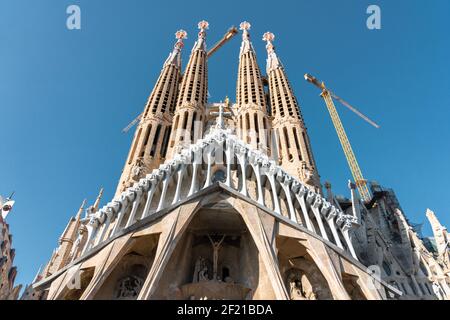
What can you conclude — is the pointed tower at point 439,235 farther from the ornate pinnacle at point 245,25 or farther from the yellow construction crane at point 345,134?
the ornate pinnacle at point 245,25

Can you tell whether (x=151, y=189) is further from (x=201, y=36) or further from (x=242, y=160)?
(x=201, y=36)

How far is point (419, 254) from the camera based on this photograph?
20.7 metres

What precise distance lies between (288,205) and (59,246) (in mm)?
13786

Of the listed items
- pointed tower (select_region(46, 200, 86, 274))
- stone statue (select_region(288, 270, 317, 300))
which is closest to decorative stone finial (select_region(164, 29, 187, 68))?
pointed tower (select_region(46, 200, 86, 274))

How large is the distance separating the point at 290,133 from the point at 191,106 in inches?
301

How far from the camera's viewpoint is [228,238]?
51.3 feet

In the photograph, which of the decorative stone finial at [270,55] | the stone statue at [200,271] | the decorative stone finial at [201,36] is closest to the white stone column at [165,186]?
the stone statue at [200,271]

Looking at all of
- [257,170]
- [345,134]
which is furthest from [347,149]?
[257,170]

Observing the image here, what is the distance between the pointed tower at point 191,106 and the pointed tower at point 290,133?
5.66 metres

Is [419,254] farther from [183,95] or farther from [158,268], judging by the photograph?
[183,95]

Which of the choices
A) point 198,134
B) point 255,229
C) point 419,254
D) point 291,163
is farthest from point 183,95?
point 419,254

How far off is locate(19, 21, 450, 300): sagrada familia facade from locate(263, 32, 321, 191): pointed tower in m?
0.11

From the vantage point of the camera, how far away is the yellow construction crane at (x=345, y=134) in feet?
141

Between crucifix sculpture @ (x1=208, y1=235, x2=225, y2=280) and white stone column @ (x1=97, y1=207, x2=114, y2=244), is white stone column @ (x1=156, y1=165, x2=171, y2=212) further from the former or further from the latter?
crucifix sculpture @ (x1=208, y1=235, x2=225, y2=280)
